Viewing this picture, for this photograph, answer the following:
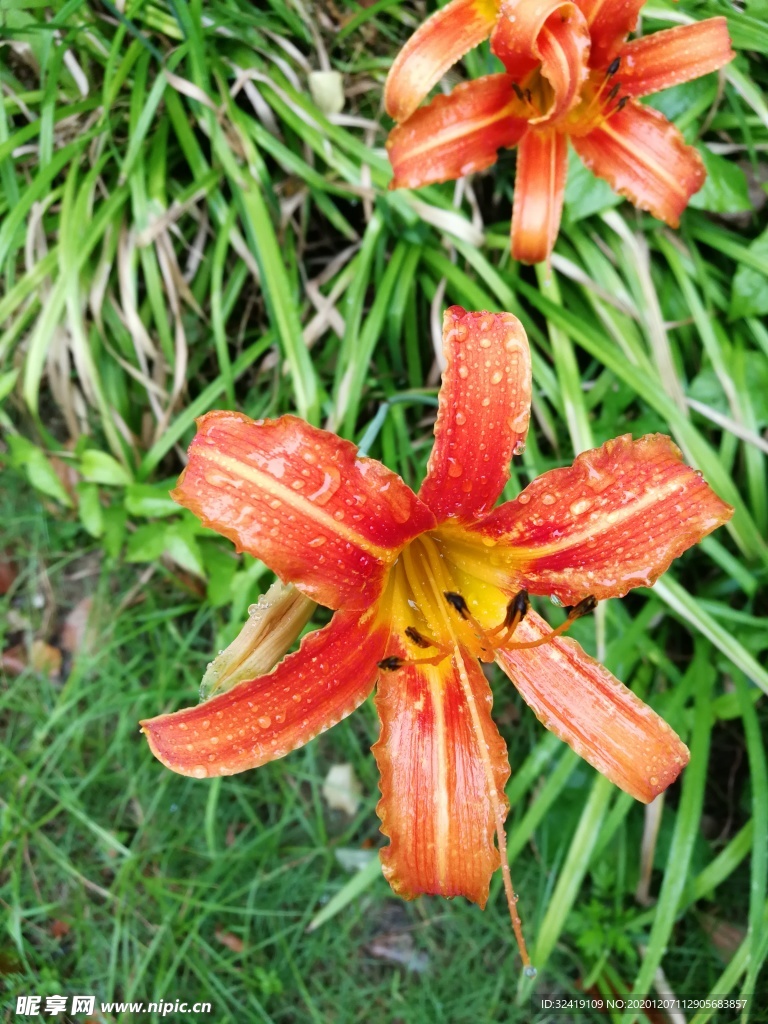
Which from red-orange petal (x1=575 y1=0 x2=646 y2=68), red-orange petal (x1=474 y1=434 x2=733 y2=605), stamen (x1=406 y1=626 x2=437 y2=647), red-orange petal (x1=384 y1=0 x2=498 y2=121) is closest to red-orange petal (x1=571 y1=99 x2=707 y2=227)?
red-orange petal (x1=575 y1=0 x2=646 y2=68)

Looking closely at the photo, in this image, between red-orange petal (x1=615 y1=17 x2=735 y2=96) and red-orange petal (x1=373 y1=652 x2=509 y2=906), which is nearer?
red-orange petal (x1=373 y1=652 x2=509 y2=906)

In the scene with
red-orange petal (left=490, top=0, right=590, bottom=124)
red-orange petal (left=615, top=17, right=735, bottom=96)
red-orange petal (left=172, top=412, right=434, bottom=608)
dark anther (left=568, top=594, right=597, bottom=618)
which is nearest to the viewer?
red-orange petal (left=172, top=412, right=434, bottom=608)

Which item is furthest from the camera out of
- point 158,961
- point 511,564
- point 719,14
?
point 158,961

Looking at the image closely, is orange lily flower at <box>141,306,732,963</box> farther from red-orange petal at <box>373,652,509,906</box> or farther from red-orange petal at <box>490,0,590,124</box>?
red-orange petal at <box>490,0,590,124</box>

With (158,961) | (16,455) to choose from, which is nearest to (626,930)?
(158,961)

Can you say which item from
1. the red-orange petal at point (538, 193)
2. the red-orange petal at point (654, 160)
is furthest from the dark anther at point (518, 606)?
the red-orange petal at point (654, 160)

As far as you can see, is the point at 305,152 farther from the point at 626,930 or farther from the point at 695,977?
the point at 695,977
